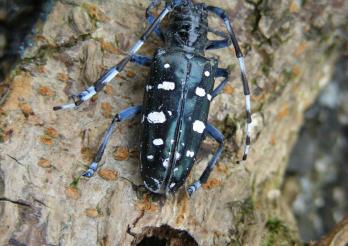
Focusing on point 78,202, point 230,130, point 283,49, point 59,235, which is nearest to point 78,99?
point 78,202

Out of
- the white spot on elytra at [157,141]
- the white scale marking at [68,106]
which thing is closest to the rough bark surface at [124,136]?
the white scale marking at [68,106]

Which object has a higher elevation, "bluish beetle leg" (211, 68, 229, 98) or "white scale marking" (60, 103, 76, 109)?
"bluish beetle leg" (211, 68, 229, 98)

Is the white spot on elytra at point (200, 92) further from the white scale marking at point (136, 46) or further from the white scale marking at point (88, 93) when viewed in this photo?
the white scale marking at point (88, 93)

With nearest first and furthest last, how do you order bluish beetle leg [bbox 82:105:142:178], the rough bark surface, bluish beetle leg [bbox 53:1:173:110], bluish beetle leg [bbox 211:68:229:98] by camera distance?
1. the rough bark surface
2. bluish beetle leg [bbox 82:105:142:178]
3. bluish beetle leg [bbox 53:1:173:110]
4. bluish beetle leg [bbox 211:68:229:98]

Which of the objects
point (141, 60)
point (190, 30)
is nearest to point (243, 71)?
point (190, 30)

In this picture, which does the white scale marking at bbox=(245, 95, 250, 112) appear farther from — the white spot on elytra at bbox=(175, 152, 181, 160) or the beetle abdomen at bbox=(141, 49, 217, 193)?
the white spot on elytra at bbox=(175, 152, 181, 160)

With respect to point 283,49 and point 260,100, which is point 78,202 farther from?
point 283,49

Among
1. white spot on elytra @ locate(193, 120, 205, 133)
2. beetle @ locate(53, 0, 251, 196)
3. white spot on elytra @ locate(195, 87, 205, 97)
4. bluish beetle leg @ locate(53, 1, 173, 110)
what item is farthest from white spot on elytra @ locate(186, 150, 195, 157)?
→ bluish beetle leg @ locate(53, 1, 173, 110)
